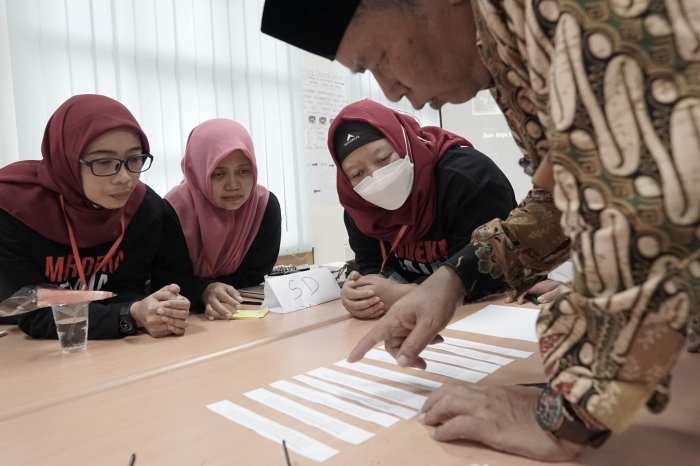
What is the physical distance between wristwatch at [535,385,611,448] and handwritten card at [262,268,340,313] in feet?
3.48

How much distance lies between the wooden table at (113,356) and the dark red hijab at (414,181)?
354 millimetres

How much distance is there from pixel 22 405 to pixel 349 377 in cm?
56

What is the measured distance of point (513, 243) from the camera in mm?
845

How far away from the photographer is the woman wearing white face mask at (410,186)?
164 cm

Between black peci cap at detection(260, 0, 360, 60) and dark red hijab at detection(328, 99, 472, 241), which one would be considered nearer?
black peci cap at detection(260, 0, 360, 60)

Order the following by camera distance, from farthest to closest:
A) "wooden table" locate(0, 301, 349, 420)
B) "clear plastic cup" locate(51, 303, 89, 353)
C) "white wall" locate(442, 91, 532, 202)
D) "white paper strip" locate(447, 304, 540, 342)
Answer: "white wall" locate(442, 91, 532, 202) → "clear plastic cup" locate(51, 303, 89, 353) → "white paper strip" locate(447, 304, 540, 342) → "wooden table" locate(0, 301, 349, 420)

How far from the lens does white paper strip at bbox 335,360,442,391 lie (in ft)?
2.83

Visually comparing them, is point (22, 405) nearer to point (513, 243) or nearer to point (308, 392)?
point (308, 392)

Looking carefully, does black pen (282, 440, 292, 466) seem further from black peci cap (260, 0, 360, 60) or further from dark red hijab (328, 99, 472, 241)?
dark red hijab (328, 99, 472, 241)

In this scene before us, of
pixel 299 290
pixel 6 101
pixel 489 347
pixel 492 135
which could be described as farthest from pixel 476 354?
pixel 492 135

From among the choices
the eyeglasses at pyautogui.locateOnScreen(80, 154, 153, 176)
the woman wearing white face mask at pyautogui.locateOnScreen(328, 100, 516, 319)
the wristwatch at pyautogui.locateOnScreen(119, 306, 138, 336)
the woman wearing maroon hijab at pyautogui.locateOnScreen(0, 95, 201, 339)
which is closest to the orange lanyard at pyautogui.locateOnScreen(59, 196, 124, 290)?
the woman wearing maroon hijab at pyautogui.locateOnScreen(0, 95, 201, 339)

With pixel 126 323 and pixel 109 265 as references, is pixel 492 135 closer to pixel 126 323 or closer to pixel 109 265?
pixel 109 265

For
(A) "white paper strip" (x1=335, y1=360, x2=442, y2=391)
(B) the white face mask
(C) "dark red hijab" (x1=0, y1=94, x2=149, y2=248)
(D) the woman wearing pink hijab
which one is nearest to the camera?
(A) "white paper strip" (x1=335, y1=360, x2=442, y2=391)

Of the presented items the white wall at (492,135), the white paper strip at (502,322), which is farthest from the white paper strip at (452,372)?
the white wall at (492,135)
